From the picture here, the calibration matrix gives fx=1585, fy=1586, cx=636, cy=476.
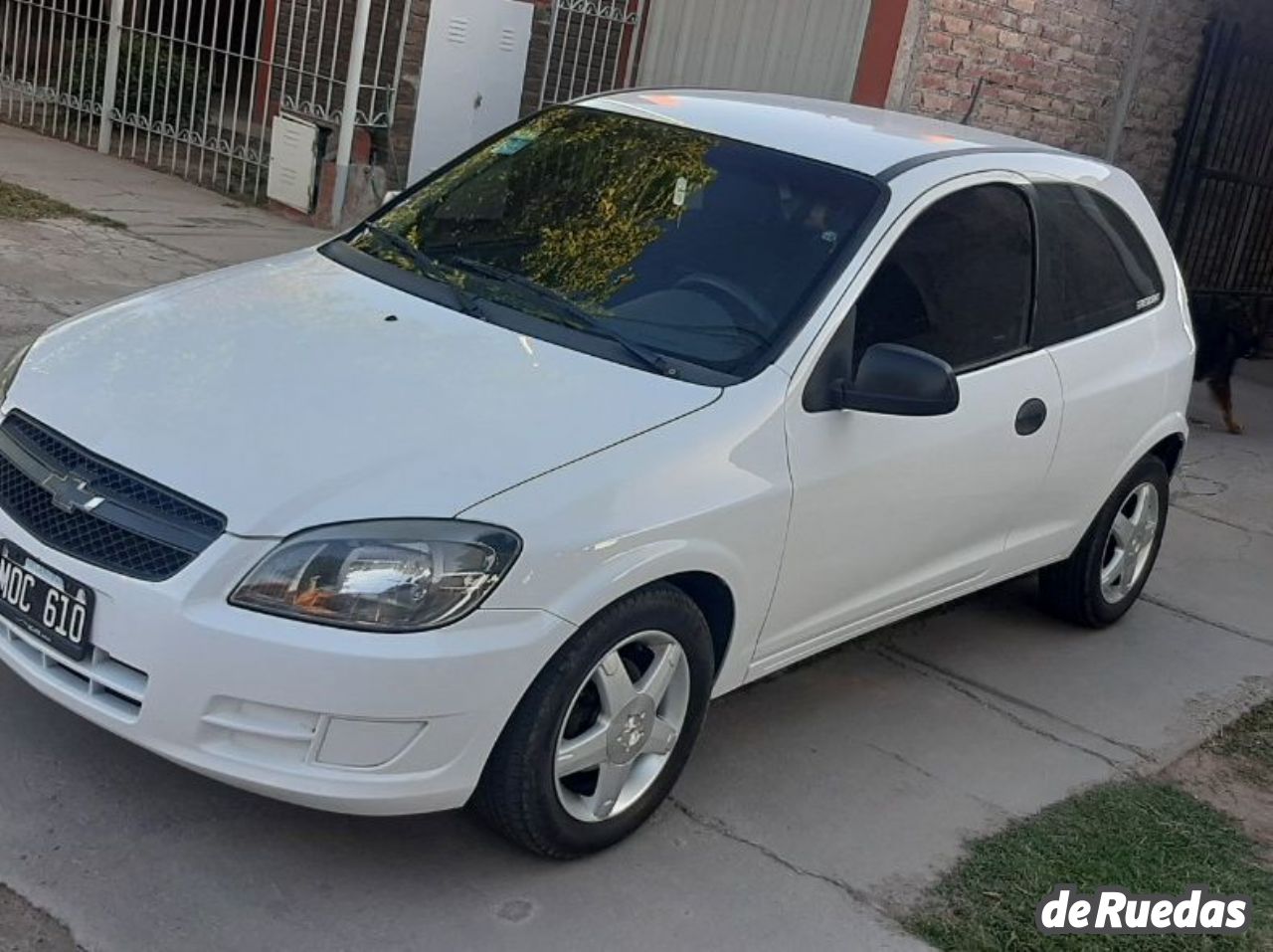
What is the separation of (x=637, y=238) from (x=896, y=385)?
92cm

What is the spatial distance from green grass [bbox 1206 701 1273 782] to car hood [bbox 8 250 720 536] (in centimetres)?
245

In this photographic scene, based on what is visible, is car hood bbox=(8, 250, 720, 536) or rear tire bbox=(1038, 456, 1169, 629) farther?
rear tire bbox=(1038, 456, 1169, 629)

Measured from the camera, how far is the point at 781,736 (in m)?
4.77

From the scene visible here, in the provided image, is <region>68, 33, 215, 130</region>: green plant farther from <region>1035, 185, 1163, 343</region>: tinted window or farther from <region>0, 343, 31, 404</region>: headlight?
<region>0, 343, 31, 404</region>: headlight

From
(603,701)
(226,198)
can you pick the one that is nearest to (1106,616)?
(603,701)

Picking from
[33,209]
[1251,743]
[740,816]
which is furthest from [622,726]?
[33,209]

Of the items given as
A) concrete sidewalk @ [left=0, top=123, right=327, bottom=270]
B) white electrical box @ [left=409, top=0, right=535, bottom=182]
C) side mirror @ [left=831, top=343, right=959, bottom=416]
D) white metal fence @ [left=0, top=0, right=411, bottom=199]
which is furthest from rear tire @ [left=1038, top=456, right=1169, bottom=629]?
white metal fence @ [left=0, top=0, right=411, bottom=199]

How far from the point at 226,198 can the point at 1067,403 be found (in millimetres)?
8025

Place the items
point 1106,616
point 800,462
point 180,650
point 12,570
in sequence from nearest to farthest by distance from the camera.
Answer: point 180,650
point 12,570
point 800,462
point 1106,616

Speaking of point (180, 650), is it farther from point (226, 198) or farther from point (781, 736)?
point (226, 198)

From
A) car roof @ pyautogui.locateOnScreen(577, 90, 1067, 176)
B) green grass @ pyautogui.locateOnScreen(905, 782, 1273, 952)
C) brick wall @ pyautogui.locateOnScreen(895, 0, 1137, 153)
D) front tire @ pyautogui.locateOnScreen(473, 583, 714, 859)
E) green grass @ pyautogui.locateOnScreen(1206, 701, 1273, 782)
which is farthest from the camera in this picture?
brick wall @ pyautogui.locateOnScreen(895, 0, 1137, 153)

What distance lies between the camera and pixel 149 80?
12.6 metres

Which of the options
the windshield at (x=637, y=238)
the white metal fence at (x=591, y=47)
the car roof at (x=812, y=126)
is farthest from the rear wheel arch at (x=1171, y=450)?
the white metal fence at (x=591, y=47)

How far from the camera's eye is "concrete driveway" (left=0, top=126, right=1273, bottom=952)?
350cm
